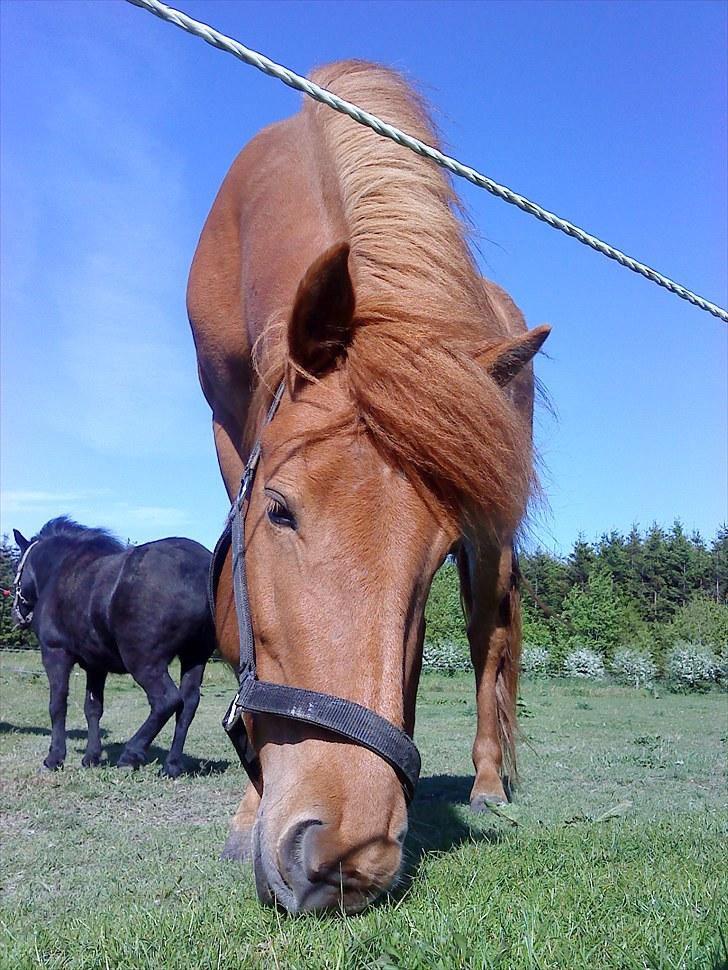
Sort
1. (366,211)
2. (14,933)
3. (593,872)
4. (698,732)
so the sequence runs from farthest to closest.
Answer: (698,732)
(366,211)
(593,872)
(14,933)

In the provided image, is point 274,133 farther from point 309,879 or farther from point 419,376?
point 309,879

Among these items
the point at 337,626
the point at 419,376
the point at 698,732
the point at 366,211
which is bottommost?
the point at 698,732

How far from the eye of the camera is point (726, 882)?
2.49m

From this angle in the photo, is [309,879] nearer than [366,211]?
Yes

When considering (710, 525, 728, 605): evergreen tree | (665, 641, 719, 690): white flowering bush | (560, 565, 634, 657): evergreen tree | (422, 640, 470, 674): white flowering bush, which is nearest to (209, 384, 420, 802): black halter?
(665, 641, 719, 690): white flowering bush

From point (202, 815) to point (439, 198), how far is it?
13.8 feet

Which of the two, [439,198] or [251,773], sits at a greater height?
[439,198]

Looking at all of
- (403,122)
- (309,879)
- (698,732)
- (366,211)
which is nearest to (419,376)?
(366,211)

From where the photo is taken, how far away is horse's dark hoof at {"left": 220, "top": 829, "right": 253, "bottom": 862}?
3510 mm

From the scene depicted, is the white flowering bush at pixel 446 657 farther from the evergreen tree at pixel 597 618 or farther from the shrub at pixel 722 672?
the shrub at pixel 722 672

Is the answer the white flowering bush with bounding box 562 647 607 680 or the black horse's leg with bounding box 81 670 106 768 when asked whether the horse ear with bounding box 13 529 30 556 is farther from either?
the white flowering bush with bounding box 562 647 607 680

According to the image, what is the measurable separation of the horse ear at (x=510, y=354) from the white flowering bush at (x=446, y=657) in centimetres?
2561

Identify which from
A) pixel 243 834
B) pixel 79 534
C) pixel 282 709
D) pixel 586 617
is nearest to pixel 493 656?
pixel 243 834

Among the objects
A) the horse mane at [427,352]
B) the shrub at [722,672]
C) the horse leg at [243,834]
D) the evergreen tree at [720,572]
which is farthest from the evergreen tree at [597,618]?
the horse mane at [427,352]
